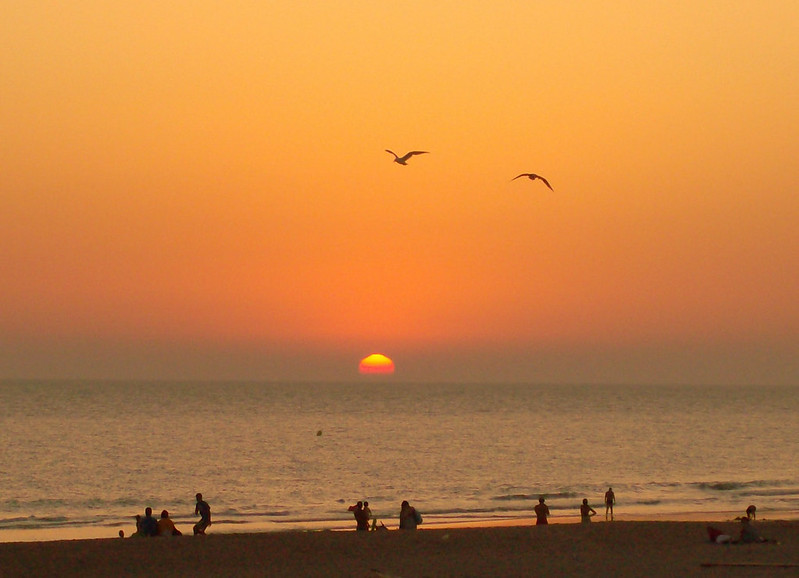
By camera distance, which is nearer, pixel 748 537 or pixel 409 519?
pixel 748 537

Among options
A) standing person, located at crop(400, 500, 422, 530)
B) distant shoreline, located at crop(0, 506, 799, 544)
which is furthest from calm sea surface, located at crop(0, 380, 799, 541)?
standing person, located at crop(400, 500, 422, 530)

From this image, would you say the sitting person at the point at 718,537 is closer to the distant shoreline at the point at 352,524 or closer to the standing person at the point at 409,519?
the standing person at the point at 409,519

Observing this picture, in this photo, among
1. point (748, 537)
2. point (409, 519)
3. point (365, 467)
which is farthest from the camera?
point (365, 467)

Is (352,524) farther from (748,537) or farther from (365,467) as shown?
(365,467)

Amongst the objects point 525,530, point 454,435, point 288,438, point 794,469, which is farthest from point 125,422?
point 525,530

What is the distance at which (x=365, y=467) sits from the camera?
63.3 m

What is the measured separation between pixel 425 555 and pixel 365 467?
4362 centimetres

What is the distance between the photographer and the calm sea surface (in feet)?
136

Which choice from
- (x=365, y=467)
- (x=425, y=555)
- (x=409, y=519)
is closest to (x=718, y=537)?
(x=425, y=555)

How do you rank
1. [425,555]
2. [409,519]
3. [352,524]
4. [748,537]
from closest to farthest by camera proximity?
[425,555] → [748,537] → [409,519] → [352,524]

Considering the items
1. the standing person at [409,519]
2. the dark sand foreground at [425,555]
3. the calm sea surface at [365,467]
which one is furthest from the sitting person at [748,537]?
the calm sea surface at [365,467]

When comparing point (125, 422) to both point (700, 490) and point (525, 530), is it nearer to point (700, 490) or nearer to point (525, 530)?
point (700, 490)

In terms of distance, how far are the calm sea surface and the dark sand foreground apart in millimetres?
12979

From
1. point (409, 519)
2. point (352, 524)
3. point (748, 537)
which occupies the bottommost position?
point (352, 524)
